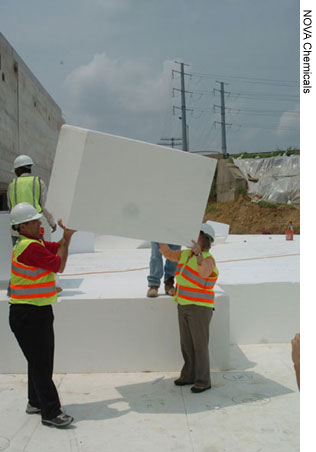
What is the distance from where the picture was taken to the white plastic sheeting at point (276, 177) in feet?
98.4

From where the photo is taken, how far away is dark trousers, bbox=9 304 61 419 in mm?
3088

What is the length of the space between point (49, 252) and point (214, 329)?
74.3 inches

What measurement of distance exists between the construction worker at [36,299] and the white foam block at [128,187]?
0.34 m

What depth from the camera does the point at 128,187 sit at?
341cm

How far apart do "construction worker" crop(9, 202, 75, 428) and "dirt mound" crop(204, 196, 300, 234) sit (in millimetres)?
24392

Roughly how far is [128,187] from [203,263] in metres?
0.83

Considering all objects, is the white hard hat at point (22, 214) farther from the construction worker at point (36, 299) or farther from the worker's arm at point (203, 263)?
the worker's arm at point (203, 263)

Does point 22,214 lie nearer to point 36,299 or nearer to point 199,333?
point 36,299

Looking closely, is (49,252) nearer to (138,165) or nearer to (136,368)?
(138,165)

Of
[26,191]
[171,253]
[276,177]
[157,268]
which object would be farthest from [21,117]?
[276,177]

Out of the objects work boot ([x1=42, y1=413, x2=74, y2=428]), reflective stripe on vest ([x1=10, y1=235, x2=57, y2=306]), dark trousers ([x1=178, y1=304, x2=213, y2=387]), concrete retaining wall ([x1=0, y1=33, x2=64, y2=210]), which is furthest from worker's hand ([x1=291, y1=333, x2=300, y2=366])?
concrete retaining wall ([x1=0, y1=33, x2=64, y2=210])

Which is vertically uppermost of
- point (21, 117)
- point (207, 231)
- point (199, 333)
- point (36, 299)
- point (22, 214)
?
point (21, 117)

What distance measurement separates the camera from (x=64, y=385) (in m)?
4.00
